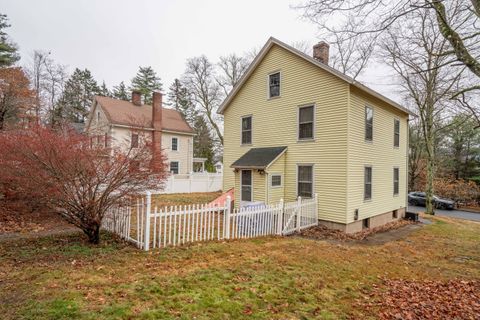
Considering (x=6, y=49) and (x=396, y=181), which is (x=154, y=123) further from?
(x=396, y=181)

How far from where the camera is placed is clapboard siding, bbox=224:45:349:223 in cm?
1009

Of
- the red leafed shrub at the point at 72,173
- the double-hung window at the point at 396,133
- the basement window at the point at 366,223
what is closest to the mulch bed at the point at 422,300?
the red leafed shrub at the point at 72,173

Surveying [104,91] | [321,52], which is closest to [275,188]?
[321,52]

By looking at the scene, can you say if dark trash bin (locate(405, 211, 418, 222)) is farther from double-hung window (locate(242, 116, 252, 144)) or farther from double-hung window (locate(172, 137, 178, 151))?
double-hung window (locate(172, 137, 178, 151))

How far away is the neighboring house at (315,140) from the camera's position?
1014cm

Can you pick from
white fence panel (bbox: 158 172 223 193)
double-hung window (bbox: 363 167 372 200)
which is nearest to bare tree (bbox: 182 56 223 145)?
white fence panel (bbox: 158 172 223 193)

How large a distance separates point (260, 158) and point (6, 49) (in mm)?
25189

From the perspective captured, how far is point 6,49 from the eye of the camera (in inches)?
872

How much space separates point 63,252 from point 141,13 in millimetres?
13728

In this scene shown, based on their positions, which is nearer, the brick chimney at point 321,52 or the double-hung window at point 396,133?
the brick chimney at point 321,52

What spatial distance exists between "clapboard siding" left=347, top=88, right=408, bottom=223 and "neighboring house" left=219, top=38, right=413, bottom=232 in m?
0.04

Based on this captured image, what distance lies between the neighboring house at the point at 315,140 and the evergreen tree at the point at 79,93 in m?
30.3

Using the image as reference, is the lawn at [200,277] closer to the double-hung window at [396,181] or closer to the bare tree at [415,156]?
the double-hung window at [396,181]

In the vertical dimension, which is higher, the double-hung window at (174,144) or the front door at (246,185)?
the double-hung window at (174,144)
